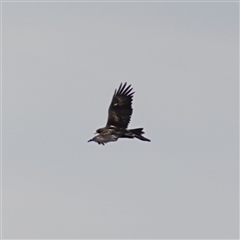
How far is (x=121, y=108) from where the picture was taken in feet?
169

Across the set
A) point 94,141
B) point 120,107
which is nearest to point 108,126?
point 120,107

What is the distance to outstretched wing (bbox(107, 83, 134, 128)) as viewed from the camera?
5094 cm

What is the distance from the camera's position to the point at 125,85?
171 feet

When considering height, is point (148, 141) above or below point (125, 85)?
below

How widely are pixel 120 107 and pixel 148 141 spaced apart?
4685 millimetres

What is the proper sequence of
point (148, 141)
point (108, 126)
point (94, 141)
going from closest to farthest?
point (94, 141), point (148, 141), point (108, 126)

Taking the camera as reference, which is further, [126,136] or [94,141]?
[126,136]

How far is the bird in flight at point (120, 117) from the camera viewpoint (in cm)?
4812

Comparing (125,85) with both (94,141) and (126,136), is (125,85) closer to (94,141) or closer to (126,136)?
(126,136)

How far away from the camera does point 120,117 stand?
5112cm

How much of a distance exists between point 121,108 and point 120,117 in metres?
0.72

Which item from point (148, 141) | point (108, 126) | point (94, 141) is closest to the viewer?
→ point (94, 141)

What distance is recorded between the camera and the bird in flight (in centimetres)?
4812

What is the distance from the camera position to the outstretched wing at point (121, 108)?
5094 cm
